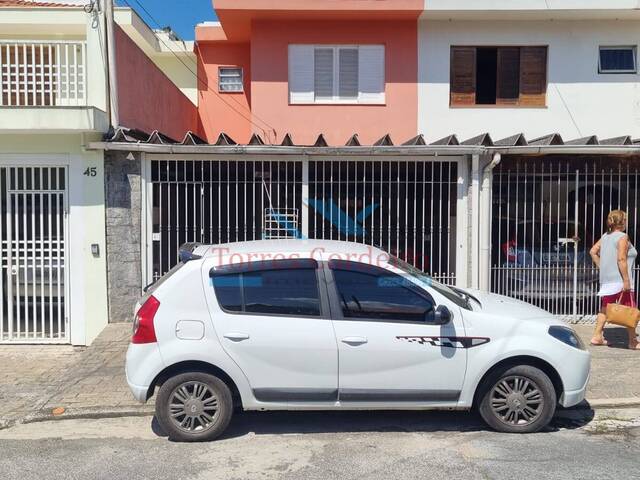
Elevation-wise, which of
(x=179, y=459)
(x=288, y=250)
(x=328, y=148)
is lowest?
(x=179, y=459)

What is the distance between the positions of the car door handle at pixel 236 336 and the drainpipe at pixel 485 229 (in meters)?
4.98

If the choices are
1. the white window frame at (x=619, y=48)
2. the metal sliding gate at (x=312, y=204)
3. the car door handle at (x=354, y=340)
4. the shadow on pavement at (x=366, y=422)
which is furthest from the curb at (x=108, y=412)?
the white window frame at (x=619, y=48)

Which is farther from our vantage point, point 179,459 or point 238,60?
point 238,60

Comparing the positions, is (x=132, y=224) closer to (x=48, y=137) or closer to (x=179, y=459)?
(x=48, y=137)

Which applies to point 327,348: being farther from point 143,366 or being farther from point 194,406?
point 143,366

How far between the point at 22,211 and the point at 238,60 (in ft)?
25.2

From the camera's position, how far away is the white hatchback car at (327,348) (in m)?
4.84

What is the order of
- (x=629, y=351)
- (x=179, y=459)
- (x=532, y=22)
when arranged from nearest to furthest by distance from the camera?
1. (x=179, y=459)
2. (x=629, y=351)
3. (x=532, y=22)

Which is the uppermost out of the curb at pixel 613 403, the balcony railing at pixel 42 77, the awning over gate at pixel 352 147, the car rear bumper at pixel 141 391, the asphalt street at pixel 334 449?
the balcony railing at pixel 42 77

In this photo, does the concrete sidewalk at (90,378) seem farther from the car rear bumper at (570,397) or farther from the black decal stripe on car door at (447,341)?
the black decal stripe on car door at (447,341)

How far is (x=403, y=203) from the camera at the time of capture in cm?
898

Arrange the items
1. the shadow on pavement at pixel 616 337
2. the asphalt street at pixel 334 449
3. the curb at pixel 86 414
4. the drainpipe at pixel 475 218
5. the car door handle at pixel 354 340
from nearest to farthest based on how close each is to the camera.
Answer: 1. the asphalt street at pixel 334 449
2. the car door handle at pixel 354 340
3. the curb at pixel 86 414
4. the shadow on pavement at pixel 616 337
5. the drainpipe at pixel 475 218

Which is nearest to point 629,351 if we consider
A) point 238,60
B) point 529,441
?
point 529,441

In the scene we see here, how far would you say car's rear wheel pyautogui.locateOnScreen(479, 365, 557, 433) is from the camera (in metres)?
4.95
